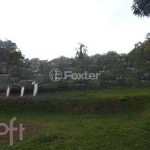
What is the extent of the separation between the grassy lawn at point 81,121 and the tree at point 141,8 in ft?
8.88

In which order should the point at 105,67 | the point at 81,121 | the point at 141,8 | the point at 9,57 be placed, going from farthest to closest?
the point at 9,57, the point at 105,67, the point at 81,121, the point at 141,8

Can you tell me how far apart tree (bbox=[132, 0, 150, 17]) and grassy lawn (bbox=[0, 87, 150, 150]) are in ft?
8.88

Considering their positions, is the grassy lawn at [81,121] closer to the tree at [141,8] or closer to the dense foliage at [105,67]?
the dense foliage at [105,67]

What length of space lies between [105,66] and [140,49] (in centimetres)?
235

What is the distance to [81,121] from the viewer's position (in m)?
7.68

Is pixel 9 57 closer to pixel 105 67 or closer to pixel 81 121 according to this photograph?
pixel 105 67

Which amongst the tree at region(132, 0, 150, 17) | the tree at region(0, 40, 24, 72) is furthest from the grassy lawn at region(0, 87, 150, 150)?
the tree at region(0, 40, 24, 72)

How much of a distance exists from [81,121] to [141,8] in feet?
13.4

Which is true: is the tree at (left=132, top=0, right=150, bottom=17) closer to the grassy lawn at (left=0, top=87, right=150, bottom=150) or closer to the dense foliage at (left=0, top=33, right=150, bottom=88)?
the grassy lawn at (left=0, top=87, right=150, bottom=150)

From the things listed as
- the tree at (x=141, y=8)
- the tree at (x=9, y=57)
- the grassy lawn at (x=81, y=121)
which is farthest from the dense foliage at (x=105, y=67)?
the tree at (x=141, y=8)

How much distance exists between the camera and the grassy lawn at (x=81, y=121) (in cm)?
531

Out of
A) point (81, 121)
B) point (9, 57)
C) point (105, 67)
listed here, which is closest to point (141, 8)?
point (81, 121)

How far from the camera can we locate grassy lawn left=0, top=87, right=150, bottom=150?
5309mm

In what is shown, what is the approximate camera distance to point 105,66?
42.9 feet
